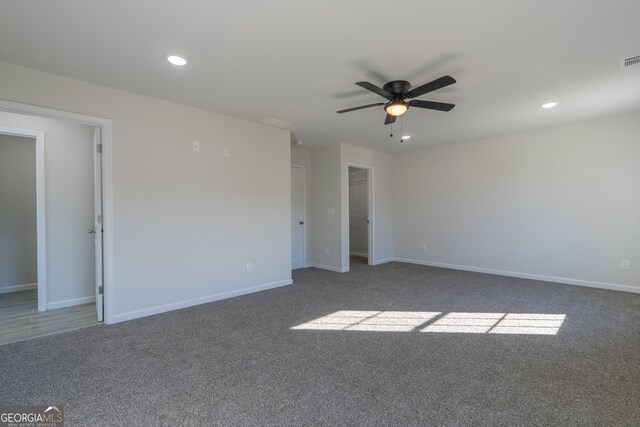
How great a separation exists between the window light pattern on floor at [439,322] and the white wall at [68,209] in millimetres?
3113

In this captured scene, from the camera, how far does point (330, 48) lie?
2449 mm

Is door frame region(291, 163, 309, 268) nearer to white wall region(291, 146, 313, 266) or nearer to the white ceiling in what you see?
white wall region(291, 146, 313, 266)

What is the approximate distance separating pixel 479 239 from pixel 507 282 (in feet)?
3.32

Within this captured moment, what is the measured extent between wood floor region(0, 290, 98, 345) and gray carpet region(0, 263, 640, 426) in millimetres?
301

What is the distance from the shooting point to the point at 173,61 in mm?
2625

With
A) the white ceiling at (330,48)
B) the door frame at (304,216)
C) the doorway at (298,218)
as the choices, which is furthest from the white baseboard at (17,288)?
the door frame at (304,216)

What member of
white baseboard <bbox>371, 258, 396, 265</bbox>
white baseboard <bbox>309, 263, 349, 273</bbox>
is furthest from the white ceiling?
white baseboard <bbox>371, 258, 396, 265</bbox>

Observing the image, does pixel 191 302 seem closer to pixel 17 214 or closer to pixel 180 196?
pixel 180 196

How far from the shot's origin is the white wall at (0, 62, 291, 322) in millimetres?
3207

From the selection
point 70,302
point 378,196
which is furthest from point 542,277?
point 70,302

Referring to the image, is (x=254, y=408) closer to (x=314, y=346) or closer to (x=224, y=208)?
(x=314, y=346)

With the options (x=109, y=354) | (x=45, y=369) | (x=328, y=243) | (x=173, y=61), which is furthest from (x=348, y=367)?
(x=328, y=243)

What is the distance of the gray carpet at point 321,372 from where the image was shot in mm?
1778

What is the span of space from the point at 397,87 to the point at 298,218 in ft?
12.1
